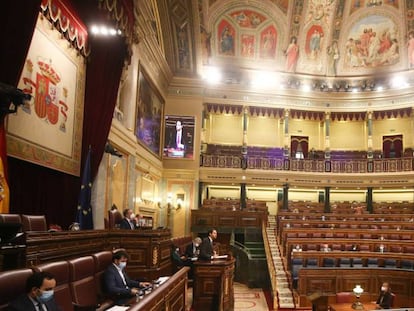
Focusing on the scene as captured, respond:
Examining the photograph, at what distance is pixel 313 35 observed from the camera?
21.0 meters

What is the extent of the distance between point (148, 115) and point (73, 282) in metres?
11.3

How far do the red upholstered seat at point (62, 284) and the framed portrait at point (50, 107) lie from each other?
3.38m

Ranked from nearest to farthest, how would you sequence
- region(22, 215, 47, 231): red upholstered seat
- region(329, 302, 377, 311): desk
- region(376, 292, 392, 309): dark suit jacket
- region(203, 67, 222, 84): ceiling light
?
region(22, 215, 47, 231): red upholstered seat → region(329, 302, 377, 311): desk → region(376, 292, 392, 309): dark suit jacket → region(203, 67, 222, 84): ceiling light

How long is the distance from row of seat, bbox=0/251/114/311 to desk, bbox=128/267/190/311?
450 mm

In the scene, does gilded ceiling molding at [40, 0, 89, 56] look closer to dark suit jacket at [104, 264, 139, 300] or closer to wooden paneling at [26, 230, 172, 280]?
wooden paneling at [26, 230, 172, 280]

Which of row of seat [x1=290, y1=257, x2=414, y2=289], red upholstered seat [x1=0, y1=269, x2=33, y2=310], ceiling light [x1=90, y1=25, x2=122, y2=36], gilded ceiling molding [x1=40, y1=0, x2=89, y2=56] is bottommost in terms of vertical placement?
row of seat [x1=290, y1=257, x2=414, y2=289]

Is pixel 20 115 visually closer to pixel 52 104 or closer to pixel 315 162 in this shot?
pixel 52 104

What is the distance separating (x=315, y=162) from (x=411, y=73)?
607 cm

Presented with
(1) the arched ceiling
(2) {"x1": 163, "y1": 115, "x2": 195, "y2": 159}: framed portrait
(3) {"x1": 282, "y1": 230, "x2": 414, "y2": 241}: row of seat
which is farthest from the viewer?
(1) the arched ceiling

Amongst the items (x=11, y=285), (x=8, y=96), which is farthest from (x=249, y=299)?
(x=11, y=285)

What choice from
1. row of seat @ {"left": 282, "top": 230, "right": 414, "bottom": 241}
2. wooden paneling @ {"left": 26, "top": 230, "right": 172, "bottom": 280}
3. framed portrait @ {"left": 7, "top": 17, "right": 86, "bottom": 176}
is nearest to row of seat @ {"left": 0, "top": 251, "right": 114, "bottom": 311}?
wooden paneling @ {"left": 26, "top": 230, "right": 172, "bottom": 280}

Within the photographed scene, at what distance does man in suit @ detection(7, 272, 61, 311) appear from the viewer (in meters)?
3.12

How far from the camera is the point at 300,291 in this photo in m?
10.5

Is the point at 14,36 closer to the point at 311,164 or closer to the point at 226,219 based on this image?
the point at 226,219
